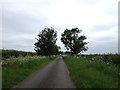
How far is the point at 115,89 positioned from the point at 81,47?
97.8m

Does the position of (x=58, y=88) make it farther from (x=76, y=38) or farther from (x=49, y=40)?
(x=76, y=38)

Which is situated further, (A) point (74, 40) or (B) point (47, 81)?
(A) point (74, 40)

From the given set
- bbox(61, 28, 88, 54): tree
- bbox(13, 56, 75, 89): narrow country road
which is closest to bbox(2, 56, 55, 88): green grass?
bbox(13, 56, 75, 89): narrow country road

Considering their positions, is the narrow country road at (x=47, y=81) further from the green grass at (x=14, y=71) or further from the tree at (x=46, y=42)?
the tree at (x=46, y=42)

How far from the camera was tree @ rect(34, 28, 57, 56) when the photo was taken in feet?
250

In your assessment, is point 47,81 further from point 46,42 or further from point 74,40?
point 74,40

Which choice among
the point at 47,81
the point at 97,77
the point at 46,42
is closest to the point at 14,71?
the point at 47,81

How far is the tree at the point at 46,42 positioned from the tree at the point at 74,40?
92.9ft

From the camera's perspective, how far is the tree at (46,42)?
3003 inches

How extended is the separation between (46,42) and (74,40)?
35.9 m

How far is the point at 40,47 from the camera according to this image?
77.5 m

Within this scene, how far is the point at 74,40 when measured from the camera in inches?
4343

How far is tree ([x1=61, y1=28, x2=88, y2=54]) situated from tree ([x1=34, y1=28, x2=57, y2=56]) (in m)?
28.3

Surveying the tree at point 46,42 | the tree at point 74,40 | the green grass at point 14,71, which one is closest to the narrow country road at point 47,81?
the green grass at point 14,71
